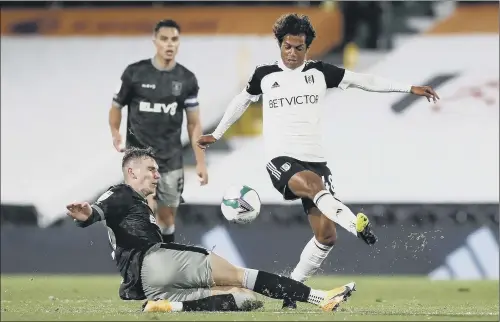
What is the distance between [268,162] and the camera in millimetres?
8773

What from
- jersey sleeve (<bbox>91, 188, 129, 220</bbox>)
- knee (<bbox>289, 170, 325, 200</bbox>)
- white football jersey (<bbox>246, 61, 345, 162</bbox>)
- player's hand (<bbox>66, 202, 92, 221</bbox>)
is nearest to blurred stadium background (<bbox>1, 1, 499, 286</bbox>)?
white football jersey (<bbox>246, 61, 345, 162</bbox>)

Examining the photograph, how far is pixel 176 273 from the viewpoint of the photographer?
771 centimetres

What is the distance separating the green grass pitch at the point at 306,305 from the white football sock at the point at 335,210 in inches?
22.5

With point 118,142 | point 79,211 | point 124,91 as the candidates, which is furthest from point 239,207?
point 124,91

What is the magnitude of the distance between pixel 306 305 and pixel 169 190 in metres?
2.37

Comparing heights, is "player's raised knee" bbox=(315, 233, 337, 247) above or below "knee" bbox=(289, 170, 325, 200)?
below

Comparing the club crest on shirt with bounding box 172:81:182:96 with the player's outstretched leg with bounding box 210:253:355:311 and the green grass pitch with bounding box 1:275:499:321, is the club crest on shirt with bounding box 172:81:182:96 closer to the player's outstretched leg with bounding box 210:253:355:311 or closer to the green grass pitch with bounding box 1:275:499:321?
the green grass pitch with bounding box 1:275:499:321

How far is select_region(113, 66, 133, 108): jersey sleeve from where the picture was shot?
1088 cm

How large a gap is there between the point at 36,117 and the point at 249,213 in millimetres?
10699

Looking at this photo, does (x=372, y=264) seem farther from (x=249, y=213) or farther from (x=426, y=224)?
(x=249, y=213)

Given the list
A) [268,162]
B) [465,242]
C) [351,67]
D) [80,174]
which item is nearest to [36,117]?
[80,174]

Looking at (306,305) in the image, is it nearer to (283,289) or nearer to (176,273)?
(283,289)

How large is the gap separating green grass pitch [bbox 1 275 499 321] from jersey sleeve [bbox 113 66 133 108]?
5.74ft

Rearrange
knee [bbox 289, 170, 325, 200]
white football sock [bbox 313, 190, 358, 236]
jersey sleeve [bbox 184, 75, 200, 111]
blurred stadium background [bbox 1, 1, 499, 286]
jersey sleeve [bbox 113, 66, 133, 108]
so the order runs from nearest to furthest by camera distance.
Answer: white football sock [bbox 313, 190, 358, 236]
knee [bbox 289, 170, 325, 200]
jersey sleeve [bbox 113, 66, 133, 108]
jersey sleeve [bbox 184, 75, 200, 111]
blurred stadium background [bbox 1, 1, 499, 286]
